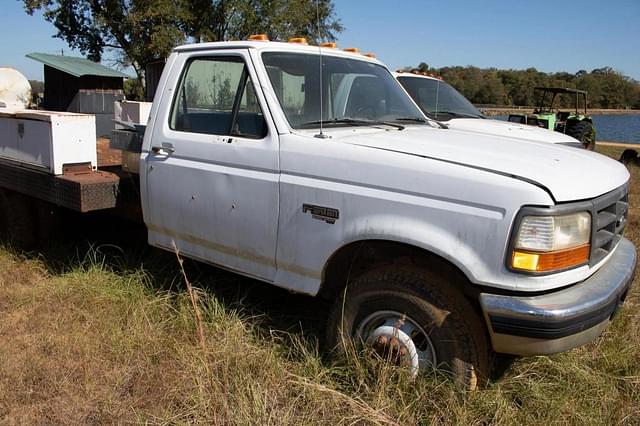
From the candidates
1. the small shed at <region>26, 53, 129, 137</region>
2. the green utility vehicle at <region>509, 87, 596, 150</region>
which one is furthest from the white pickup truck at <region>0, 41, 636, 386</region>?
the small shed at <region>26, 53, 129, 137</region>

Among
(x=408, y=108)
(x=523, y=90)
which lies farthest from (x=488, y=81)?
(x=408, y=108)

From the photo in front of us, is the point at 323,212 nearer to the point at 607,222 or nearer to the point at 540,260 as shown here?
the point at 540,260

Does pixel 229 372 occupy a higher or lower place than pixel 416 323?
lower

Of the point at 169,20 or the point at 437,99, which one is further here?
the point at 169,20

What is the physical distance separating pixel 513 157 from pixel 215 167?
1.82 meters

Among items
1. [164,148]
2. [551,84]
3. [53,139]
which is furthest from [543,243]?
[551,84]

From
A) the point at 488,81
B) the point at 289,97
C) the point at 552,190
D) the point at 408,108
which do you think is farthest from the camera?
the point at 488,81

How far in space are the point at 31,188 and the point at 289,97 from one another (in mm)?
2610

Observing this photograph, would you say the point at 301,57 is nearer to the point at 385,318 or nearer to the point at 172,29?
the point at 385,318

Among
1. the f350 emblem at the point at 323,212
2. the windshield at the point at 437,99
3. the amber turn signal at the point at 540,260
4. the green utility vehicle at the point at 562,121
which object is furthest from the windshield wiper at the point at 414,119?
the green utility vehicle at the point at 562,121

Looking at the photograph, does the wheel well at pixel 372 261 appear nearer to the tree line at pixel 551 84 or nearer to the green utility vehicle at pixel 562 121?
the green utility vehicle at pixel 562 121

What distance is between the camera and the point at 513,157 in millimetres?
2881

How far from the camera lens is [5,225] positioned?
5445 millimetres

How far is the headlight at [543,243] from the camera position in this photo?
8.07ft
